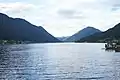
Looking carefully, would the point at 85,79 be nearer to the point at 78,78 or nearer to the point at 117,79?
the point at 78,78

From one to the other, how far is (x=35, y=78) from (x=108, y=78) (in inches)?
728

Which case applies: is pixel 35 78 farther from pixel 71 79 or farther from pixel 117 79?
pixel 117 79

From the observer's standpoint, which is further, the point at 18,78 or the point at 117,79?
the point at 18,78

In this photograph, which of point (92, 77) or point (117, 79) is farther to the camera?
point (92, 77)

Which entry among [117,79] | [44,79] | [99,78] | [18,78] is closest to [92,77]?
[99,78]

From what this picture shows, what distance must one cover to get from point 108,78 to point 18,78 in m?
23.0

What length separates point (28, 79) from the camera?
66.6m

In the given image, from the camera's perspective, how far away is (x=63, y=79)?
2606 inches

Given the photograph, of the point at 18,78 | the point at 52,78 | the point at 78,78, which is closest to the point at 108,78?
the point at 78,78

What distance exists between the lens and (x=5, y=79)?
67312mm

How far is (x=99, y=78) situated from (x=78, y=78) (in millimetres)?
5259

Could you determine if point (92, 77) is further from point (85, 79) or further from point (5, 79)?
point (5, 79)

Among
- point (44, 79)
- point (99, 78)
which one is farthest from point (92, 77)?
point (44, 79)

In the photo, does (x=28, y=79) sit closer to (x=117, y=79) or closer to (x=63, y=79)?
(x=63, y=79)
